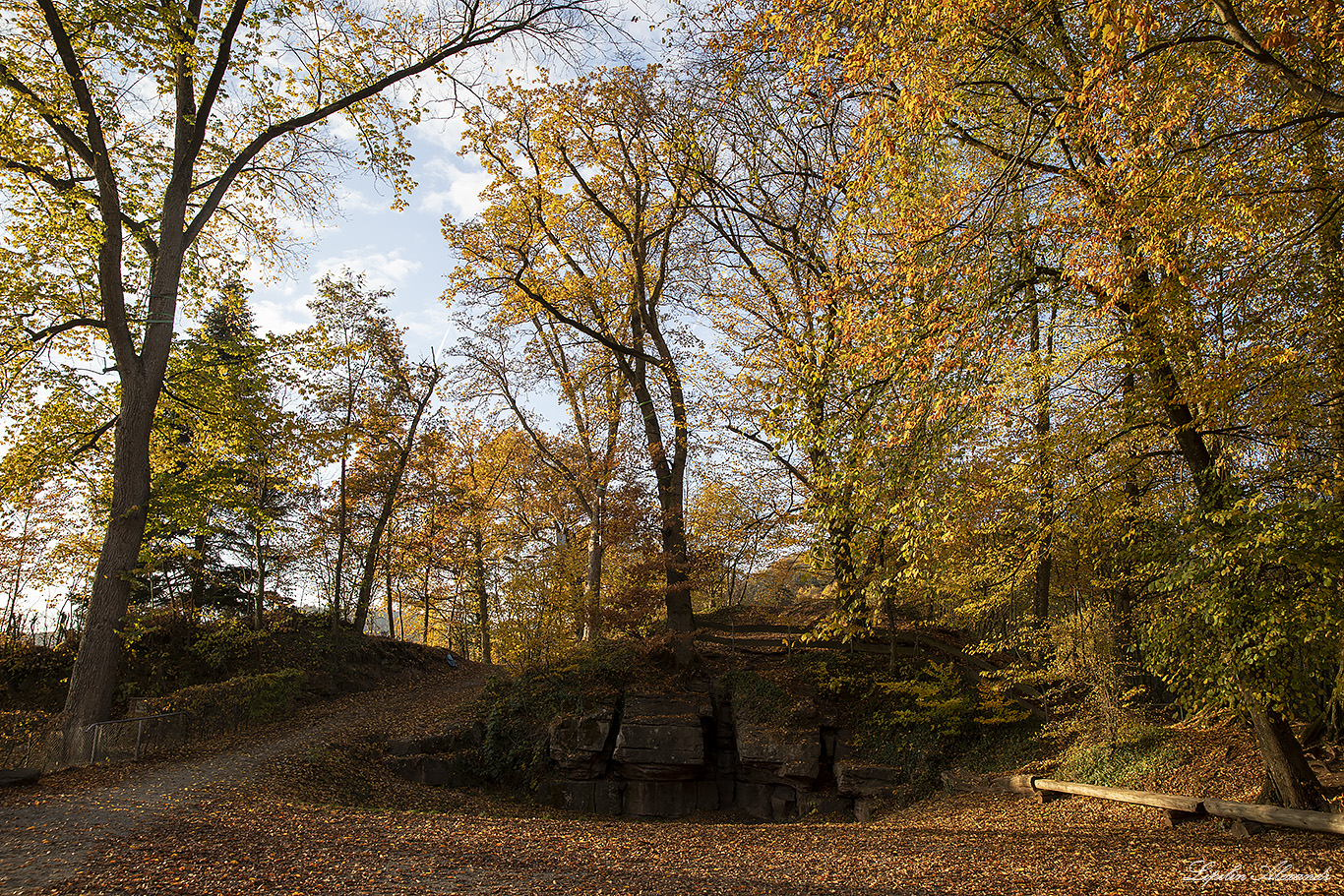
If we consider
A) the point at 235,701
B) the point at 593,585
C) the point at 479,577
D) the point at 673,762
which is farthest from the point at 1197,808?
the point at 479,577

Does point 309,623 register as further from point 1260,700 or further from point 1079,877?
point 1260,700

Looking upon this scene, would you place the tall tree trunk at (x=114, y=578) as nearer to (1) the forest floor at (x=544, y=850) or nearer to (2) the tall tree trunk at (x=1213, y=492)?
(1) the forest floor at (x=544, y=850)

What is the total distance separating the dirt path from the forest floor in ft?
0.10

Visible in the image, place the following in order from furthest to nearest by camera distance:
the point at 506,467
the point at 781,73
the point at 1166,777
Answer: the point at 506,467 < the point at 781,73 < the point at 1166,777

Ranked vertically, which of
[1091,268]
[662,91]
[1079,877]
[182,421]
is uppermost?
[662,91]

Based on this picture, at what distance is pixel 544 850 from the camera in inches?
277

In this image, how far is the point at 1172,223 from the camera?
651 centimetres

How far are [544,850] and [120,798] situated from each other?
5.06 metres

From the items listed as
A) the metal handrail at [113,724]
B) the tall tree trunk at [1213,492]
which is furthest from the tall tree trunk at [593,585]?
the tall tree trunk at [1213,492]

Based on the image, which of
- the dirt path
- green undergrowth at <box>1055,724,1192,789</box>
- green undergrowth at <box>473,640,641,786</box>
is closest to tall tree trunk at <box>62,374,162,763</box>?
the dirt path

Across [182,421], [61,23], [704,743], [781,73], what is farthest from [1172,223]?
[182,421]

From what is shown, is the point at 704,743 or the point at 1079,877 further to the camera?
the point at 704,743

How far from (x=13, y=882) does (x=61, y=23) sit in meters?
11.8

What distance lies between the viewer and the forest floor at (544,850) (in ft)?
18.0
